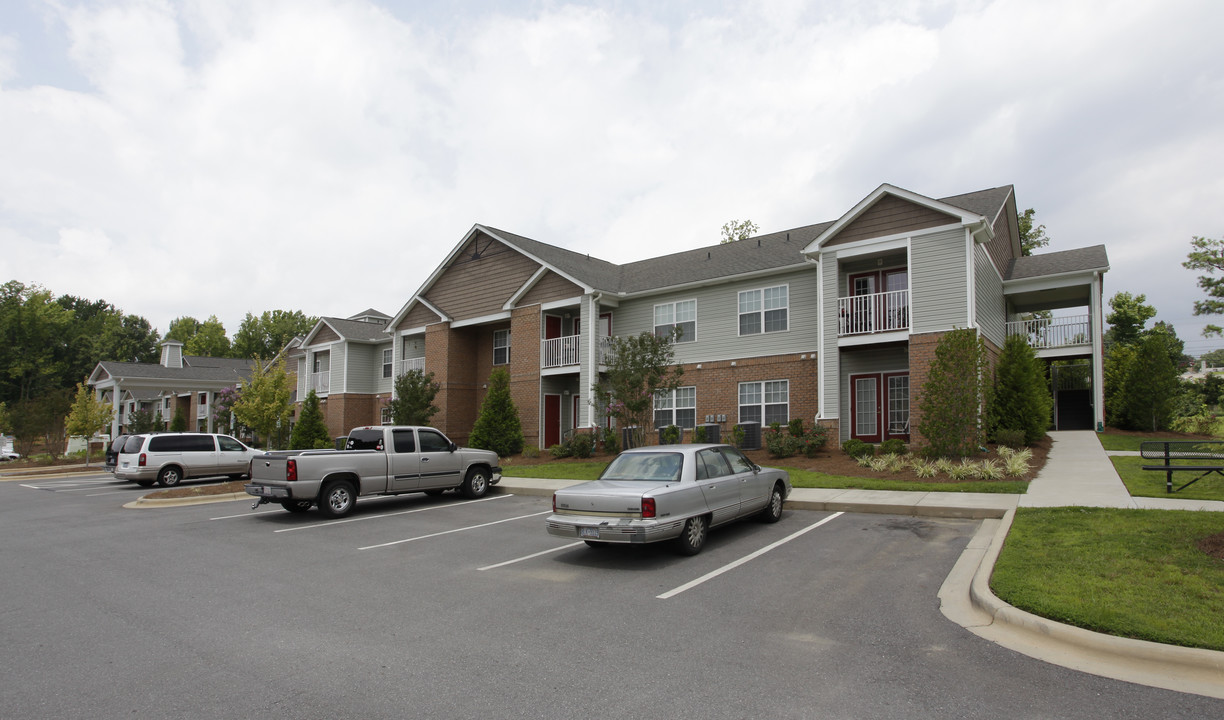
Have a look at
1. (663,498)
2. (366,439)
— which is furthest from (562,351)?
(663,498)

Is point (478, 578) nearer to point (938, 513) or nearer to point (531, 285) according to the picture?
point (938, 513)

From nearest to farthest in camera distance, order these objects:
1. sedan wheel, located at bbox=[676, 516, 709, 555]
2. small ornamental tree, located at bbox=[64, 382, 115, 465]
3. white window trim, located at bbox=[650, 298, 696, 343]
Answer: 1. sedan wheel, located at bbox=[676, 516, 709, 555]
2. white window trim, located at bbox=[650, 298, 696, 343]
3. small ornamental tree, located at bbox=[64, 382, 115, 465]

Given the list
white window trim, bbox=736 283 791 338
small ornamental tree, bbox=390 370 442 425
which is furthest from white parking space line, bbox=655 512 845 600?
small ornamental tree, bbox=390 370 442 425

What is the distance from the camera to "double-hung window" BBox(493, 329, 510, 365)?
97.0 feet

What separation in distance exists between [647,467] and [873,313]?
1254 centimetres

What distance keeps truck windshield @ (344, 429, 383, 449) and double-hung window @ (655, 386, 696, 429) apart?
11371 millimetres

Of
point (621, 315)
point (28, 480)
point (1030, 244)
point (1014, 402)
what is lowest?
point (28, 480)

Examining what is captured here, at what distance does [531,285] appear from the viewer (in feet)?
87.3

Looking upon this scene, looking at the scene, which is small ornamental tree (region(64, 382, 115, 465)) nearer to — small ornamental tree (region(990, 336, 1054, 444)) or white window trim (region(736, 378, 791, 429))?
white window trim (region(736, 378, 791, 429))

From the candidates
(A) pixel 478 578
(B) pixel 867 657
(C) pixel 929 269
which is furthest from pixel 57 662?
(C) pixel 929 269

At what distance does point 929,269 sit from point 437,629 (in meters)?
16.9

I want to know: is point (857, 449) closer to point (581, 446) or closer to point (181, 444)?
point (581, 446)

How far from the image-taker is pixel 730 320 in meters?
23.4

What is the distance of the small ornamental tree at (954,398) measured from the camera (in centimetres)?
1559
